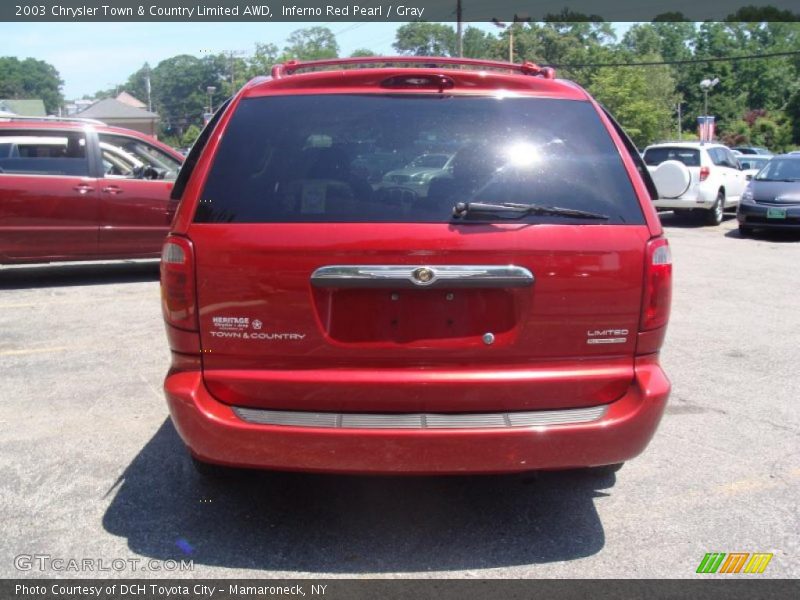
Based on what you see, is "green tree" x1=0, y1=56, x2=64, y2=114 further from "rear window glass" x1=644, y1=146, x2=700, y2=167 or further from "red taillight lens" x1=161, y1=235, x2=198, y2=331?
"red taillight lens" x1=161, y1=235, x2=198, y2=331

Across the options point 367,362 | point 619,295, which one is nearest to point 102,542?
point 367,362

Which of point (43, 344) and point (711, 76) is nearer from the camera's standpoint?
point (43, 344)

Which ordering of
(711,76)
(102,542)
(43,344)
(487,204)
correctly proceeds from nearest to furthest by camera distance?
(487,204) → (102,542) → (43,344) → (711,76)

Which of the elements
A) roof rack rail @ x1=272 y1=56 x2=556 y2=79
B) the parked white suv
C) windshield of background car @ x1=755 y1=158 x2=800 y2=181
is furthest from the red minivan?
the parked white suv

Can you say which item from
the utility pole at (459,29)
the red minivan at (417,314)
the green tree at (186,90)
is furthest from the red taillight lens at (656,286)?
the green tree at (186,90)

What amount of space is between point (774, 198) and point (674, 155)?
121 inches

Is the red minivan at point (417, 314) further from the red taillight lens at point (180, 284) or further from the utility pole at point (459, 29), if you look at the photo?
the utility pole at point (459, 29)

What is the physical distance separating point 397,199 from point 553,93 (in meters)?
0.85

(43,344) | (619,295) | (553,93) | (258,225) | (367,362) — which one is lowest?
(43,344)

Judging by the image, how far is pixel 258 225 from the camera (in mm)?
2949

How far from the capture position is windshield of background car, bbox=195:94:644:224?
2992mm

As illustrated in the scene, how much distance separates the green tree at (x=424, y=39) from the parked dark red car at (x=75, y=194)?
64303 mm

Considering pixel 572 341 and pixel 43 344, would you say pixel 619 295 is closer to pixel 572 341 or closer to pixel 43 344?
pixel 572 341
